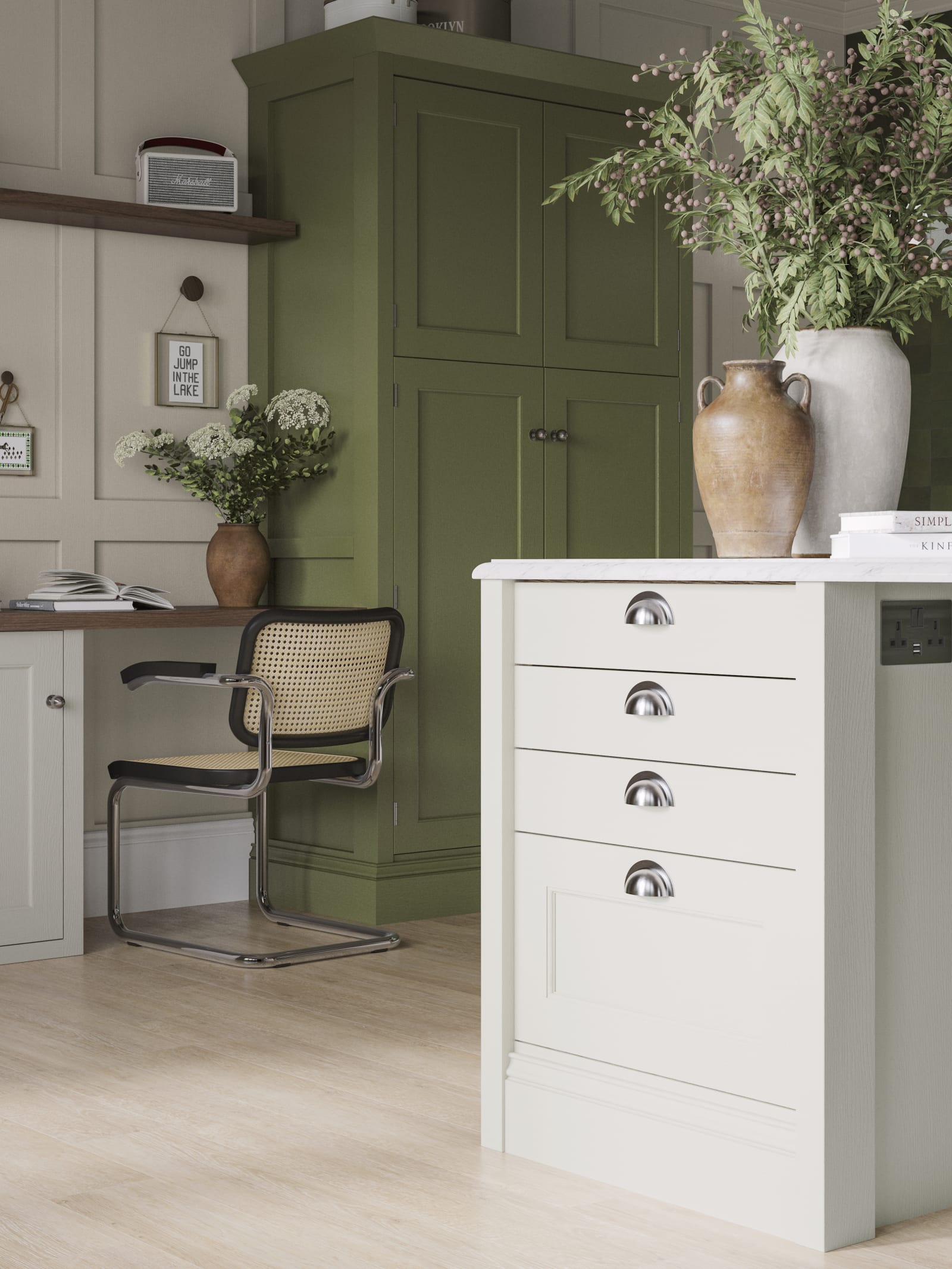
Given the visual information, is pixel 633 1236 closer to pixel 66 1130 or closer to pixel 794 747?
pixel 794 747

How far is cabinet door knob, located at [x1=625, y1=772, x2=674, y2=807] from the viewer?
7.72ft

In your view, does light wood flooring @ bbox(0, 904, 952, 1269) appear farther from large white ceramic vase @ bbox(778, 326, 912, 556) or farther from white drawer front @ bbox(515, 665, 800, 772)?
large white ceramic vase @ bbox(778, 326, 912, 556)

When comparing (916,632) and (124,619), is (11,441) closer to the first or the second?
(124,619)

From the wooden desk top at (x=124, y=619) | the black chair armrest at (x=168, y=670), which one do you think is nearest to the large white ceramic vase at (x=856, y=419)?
the black chair armrest at (x=168, y=670)

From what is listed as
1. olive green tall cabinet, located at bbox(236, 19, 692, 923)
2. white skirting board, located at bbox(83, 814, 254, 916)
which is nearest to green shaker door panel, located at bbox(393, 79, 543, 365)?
olive green tall cabinet, located at bbox(236, 19, 692, 923)

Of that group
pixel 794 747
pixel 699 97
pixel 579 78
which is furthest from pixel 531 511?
pixel 794 747

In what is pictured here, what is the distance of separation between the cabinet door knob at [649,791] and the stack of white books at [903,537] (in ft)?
1.30

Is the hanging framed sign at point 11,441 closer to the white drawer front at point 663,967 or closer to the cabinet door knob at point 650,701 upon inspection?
the white drawer front at point 663,967

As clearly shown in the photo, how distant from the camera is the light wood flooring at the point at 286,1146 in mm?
2152

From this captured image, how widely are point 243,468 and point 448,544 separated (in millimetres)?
567

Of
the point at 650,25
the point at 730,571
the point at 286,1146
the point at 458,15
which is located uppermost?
the point at 650,25

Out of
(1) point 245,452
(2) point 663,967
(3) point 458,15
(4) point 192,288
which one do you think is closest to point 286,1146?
(2) point 663,967

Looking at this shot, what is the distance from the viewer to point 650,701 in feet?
7.77

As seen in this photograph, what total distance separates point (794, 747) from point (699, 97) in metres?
1.03
